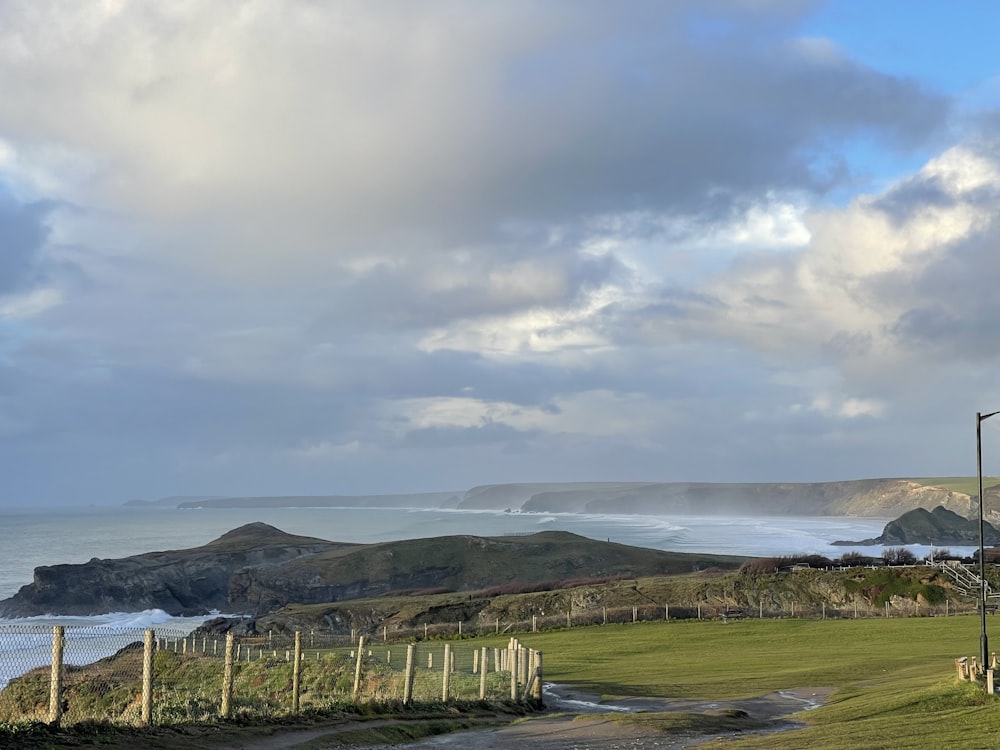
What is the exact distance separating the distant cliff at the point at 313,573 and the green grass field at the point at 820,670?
5473 cm

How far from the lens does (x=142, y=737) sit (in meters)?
18.1

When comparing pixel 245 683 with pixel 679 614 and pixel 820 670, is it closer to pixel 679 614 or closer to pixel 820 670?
pixel 820 670

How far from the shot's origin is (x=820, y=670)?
39.5 meters

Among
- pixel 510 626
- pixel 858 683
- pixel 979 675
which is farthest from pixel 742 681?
pixel 510 626

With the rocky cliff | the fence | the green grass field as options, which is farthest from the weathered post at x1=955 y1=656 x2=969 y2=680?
the rocky cliff

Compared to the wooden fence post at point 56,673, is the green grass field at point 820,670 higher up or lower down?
lower down

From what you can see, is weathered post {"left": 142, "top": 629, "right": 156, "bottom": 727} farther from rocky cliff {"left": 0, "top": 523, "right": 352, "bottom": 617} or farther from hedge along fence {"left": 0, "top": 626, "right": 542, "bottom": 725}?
rocky cliff {"left": 0, "top": 523, "right": 352, "bottom": 617}

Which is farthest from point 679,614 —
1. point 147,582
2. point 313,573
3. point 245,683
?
point 147,582

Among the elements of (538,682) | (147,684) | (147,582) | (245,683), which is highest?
(147,684)

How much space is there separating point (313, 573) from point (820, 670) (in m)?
86.9

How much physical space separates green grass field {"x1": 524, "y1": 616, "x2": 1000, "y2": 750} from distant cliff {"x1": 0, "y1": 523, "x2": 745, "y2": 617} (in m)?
54.7

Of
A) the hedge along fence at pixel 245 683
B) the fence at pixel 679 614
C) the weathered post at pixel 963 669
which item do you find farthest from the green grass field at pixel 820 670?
the hedge along fence at pixel 245 683

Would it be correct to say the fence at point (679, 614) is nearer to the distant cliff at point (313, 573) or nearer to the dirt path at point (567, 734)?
the dirt path at point (567, 734)

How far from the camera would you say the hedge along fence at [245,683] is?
70.5 ft
